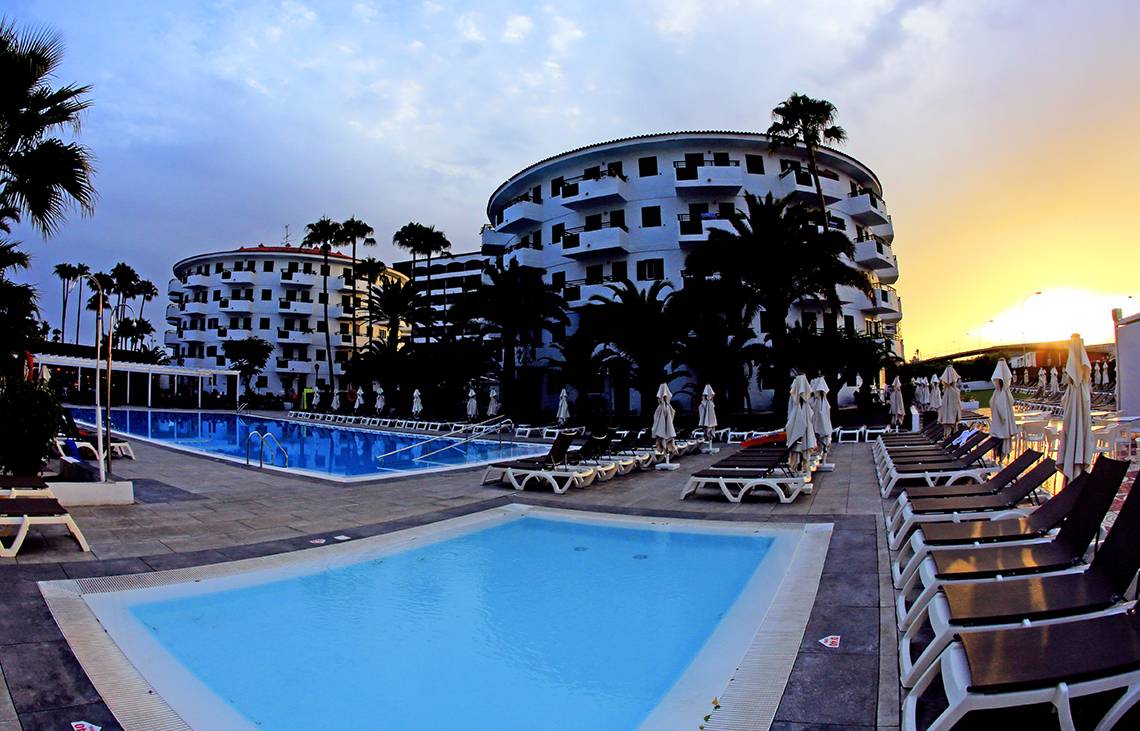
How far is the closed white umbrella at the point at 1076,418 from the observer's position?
6.91 meters

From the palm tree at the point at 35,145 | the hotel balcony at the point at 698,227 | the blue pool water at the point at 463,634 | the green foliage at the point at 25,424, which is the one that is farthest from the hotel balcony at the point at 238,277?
the blue pool water at the point at 463,634

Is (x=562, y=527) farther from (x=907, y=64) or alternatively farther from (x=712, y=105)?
(x=712, y=105)

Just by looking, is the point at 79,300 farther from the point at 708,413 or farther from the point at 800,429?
the point at 800,429

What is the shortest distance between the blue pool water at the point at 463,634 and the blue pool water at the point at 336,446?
7300 millimetres

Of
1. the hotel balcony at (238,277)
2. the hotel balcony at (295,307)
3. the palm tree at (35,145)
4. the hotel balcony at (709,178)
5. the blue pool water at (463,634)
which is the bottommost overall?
the blue pool water at (463,634)

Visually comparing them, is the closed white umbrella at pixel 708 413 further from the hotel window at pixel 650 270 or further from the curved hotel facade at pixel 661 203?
the hotel window at pixel 650 270

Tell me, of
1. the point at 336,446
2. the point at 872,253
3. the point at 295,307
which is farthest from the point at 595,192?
the point at 295,307

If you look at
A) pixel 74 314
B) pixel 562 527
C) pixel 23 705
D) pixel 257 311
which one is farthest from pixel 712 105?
pixel 74 314

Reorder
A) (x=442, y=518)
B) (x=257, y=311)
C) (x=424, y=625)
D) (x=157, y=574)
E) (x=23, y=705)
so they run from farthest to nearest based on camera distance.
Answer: (x=257, y=311)
(x=442, y=518)
(x=157, y=574)
(x=424, y=625)
(x=23, y=705)

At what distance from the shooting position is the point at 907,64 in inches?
643

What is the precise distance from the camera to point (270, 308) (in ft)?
213

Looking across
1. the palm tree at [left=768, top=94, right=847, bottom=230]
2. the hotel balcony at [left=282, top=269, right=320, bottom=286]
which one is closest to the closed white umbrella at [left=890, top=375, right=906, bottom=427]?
the palm tree at [left=768, top=94, right=847, bottom=230]

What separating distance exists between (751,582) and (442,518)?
4.86m

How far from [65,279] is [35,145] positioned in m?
83.8
